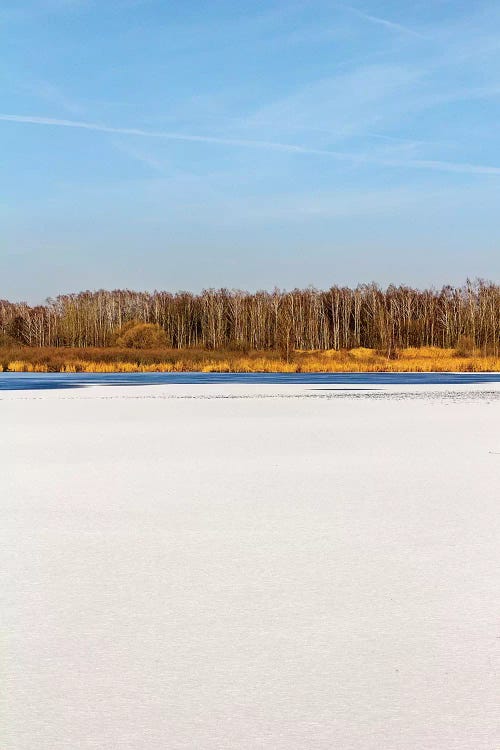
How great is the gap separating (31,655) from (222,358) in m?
43.0

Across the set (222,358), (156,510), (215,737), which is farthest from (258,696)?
(222,358)

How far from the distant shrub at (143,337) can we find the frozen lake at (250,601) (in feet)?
176

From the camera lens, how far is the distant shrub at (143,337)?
62344 millimetres

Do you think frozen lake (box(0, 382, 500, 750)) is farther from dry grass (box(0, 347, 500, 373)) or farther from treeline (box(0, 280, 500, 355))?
treeline (box(0, 280, 500, 355))

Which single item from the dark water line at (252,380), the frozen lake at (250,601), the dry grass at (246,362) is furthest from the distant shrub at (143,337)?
the frozen lake at (250,601)

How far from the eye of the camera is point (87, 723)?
2592mm

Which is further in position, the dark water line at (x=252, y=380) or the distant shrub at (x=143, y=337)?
the distant shrub at (x=143, y=337)

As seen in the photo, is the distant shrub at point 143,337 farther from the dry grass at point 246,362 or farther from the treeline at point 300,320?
the dry grass at point 246,362

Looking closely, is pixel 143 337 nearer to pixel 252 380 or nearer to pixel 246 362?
pixel 246 362

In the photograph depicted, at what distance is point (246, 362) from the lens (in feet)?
135

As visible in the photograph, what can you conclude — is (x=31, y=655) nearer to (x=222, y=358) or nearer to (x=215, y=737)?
(x=215, y=737)

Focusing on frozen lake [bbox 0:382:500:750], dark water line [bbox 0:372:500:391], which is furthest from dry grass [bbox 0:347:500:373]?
frozen lake [bbox 0:382:500:750]

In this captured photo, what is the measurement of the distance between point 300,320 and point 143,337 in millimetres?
12212

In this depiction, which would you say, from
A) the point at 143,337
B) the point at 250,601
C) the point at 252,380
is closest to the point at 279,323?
the point at 143,337
